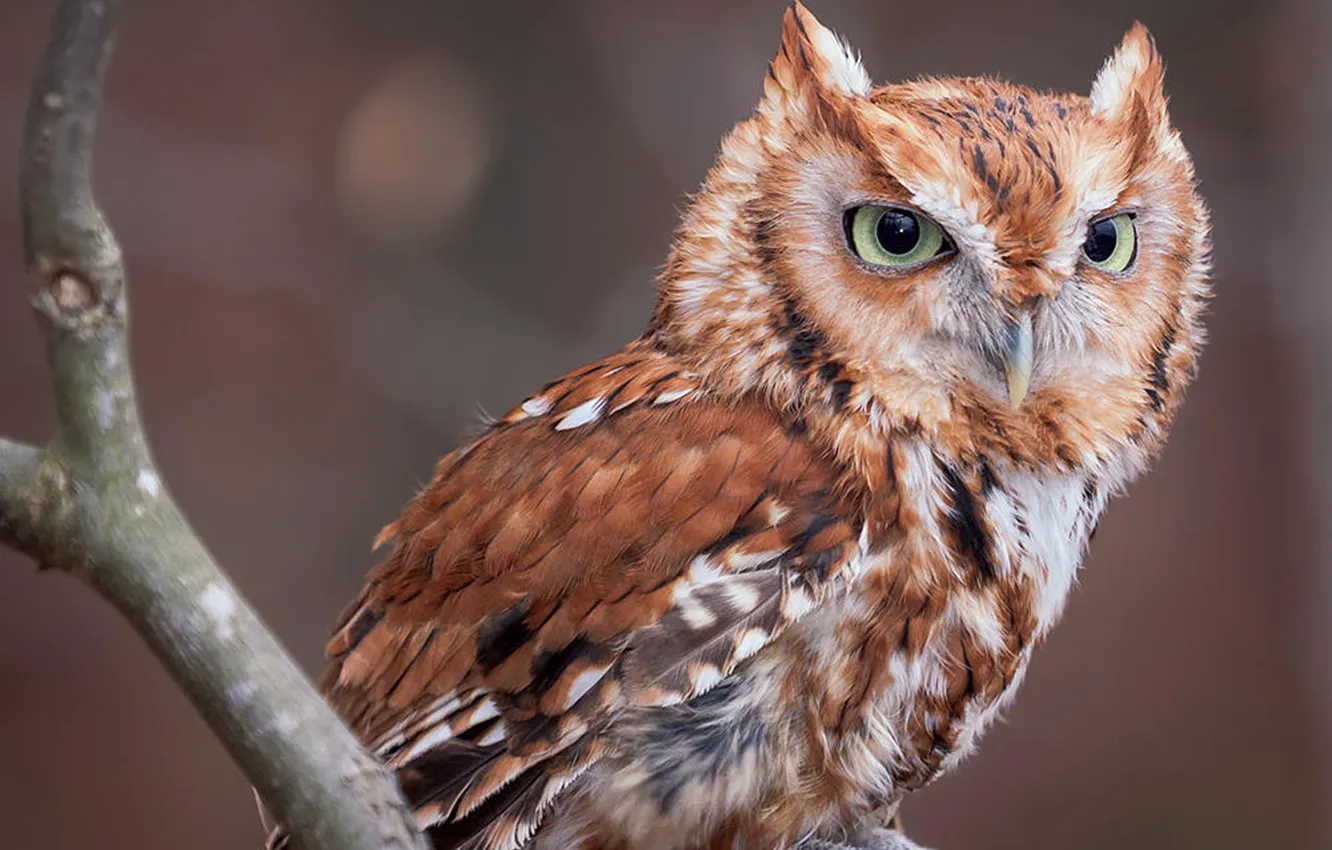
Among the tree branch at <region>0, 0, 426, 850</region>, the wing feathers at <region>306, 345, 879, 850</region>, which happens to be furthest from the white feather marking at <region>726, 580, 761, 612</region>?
the tree branch at <region>0, 0, 426, 850</region>

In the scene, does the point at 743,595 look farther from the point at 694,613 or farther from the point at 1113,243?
the point at 1113,243

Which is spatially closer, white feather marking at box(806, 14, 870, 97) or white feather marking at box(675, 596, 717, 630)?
white feather marking at box(675, 596, 717, 630)

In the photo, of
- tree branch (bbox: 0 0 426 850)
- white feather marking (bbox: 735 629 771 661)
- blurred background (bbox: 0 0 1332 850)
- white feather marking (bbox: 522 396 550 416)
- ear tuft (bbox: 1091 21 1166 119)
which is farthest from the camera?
blurred background (bbox: 0 0 1332 850)

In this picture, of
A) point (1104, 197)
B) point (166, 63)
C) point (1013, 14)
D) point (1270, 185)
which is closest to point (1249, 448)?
point (1270, 185)

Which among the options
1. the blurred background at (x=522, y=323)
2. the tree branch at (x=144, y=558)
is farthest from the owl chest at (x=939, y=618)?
the blurred background at (x=522, y=323)

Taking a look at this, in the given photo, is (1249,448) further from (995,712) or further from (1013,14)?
(995,712)

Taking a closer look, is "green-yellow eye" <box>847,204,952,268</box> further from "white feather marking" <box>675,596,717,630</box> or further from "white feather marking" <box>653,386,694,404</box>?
"white feather marking" <box>675,596,717,630</box>

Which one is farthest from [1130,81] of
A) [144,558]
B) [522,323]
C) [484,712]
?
[522,323]

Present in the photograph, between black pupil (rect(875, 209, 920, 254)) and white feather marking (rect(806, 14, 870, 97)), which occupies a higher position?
white feather marking (rect(806, 14, 870, 97))
